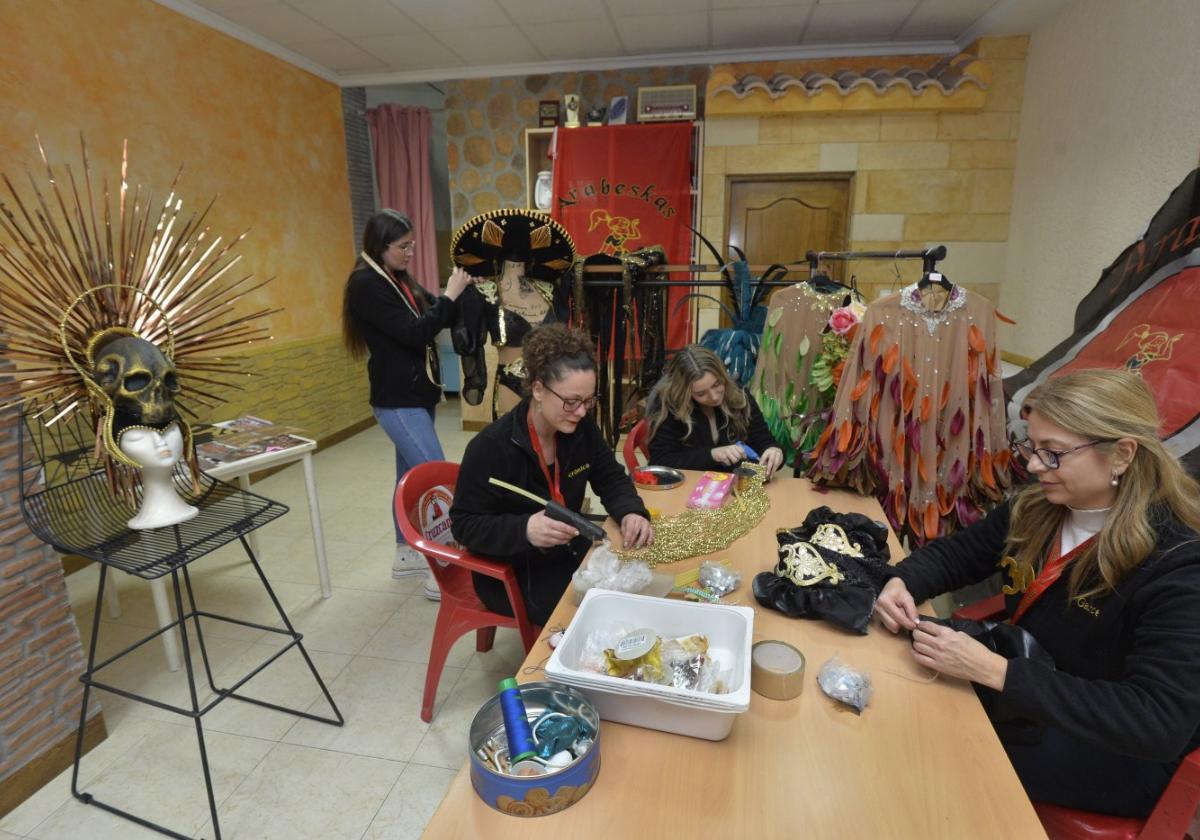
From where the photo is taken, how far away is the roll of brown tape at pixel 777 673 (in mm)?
1030

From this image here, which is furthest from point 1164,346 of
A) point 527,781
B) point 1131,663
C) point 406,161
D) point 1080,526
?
point 406,161

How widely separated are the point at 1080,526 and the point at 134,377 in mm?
1947

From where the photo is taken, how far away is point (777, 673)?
3.37 ft

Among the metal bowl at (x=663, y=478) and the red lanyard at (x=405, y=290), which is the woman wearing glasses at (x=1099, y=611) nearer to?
the metal bowl at (x=663, y=478)

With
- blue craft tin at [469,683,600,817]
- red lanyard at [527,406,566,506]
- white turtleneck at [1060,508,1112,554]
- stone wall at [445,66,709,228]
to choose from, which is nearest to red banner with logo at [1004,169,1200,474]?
white turtleneck at [1060,508,1112,554]

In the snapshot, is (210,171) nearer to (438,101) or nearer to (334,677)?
(438,101)

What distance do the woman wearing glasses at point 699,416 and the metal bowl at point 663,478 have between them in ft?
0.58

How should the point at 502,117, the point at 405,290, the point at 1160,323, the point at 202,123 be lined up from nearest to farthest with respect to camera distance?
1. the point at 1160,323
2. the point at 405,290
3. the point at 202,123
4. the point at 502,117

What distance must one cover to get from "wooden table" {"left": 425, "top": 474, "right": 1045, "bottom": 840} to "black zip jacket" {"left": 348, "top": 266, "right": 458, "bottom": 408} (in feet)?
5.58

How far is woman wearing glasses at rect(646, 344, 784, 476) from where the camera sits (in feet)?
7.39

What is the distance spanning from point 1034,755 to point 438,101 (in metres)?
6.54

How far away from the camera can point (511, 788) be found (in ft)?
2.67

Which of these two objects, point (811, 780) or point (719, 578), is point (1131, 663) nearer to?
point (811, 780)

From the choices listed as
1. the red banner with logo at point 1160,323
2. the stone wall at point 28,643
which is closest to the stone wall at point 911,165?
the red banner with logo at point 1160,323
